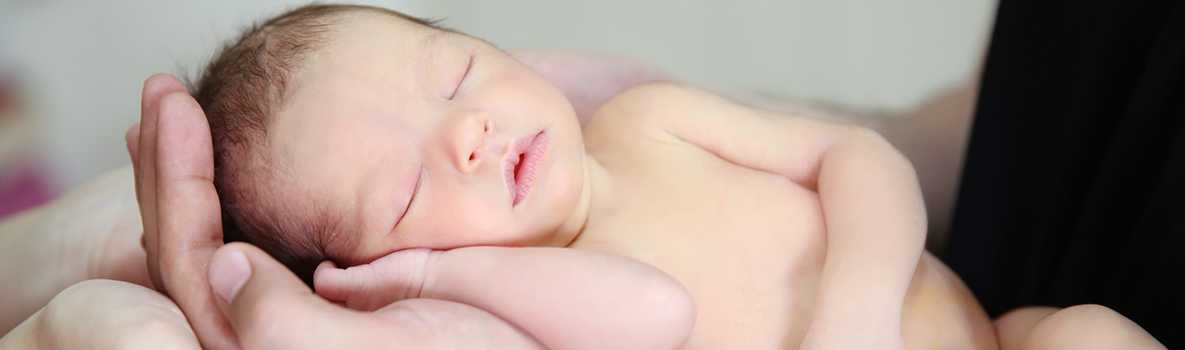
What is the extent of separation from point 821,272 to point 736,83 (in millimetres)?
875

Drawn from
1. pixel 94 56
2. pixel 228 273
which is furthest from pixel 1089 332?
pixel 94 56

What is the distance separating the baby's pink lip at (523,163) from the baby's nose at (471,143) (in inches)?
1.0

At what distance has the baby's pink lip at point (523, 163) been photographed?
92 centimetres

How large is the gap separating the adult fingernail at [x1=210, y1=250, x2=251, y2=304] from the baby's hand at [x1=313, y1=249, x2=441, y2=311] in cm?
8

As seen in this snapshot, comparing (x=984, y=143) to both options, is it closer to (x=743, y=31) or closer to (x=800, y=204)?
(x=800, y=204)

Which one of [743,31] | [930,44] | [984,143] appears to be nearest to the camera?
[984,143]

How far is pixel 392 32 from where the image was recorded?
98 centimetres

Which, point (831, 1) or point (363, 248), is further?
point (831, 1)

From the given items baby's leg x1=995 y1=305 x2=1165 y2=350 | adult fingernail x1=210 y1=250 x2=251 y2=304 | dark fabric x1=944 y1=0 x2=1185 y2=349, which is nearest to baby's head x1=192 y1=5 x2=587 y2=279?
adult fingernail x1=210 y1=250 x2=251 y2=304

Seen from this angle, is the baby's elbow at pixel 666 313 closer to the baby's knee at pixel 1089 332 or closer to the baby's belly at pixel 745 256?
the baby's belly at pixel 745 256

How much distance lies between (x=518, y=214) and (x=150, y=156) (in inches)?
13.9

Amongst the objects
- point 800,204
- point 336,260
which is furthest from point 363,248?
point 800,204

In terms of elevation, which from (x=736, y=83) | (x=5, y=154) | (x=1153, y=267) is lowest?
(x=736, y=83)

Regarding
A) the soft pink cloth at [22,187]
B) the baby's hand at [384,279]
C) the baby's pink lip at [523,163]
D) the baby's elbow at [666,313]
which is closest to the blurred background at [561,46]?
the soft pink cloth at [22,187]
